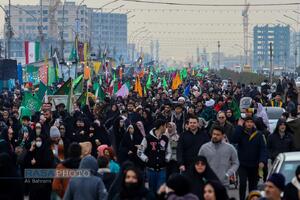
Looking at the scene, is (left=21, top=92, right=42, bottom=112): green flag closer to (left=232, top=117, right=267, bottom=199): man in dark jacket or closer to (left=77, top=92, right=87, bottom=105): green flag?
(left=77, top=92, right=87, bottom=105): green flag

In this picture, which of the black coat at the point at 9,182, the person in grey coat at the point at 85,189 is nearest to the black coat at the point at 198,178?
the person in grey coat at the point at 85,189

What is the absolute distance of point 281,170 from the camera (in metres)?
13.5

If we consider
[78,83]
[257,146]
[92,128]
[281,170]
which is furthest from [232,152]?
[78,83]

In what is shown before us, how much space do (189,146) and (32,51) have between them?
133 ft

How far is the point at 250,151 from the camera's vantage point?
1698 cm

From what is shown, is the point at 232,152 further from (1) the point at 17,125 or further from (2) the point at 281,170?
(1) the point at 17,125

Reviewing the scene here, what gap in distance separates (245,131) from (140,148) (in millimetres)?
1525

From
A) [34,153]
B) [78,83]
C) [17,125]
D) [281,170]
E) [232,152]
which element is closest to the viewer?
[281,170]

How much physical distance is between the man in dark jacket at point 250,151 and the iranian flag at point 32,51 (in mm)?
37983

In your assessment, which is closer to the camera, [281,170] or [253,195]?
[253,195]

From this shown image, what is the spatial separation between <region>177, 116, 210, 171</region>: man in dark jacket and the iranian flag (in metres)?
38.6

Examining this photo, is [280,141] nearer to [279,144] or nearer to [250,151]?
[279,144]

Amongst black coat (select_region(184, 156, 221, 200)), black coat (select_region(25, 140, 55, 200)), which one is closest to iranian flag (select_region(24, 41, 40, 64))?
black coat (select_region(25, 140, 55, 200))

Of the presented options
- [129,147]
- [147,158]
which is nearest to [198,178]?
[147,158]
